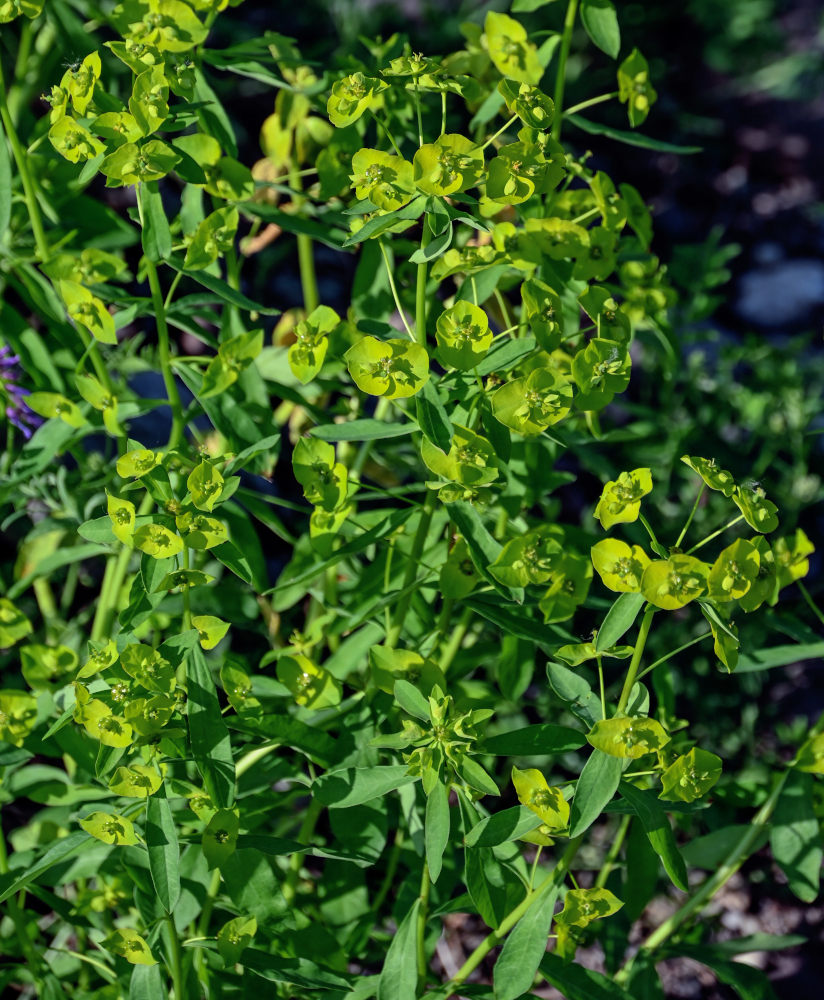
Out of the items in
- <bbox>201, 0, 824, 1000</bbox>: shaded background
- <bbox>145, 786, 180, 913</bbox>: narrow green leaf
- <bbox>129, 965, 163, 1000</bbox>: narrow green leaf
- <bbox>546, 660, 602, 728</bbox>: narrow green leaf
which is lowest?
<bbox>201, 0, 824, 1000</bbox>: shaded background

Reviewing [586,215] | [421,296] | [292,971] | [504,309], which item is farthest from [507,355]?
[292,971]

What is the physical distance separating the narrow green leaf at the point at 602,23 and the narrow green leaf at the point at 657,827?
85cm

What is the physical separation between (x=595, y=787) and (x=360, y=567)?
654 mm

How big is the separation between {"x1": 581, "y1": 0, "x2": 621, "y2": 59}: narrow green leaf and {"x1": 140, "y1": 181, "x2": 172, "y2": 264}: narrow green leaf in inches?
22.1

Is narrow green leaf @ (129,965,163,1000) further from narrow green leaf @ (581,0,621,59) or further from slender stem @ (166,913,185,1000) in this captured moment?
narrow green leaf @ (581,0,621,59)

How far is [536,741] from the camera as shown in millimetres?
1119

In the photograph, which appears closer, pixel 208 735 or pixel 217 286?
pixel 208 735

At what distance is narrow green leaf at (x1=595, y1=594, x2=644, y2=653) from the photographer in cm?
104

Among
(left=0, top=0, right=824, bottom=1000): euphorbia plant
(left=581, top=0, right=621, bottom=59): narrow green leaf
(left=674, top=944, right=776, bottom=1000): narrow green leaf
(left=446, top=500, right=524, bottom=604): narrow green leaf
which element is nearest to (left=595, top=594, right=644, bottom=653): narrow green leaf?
(left=0, top=0, right=824, bottom=1000): euphorbia plant

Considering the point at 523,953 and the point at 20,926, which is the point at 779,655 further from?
the point at 20,926

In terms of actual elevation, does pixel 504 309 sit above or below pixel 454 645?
above

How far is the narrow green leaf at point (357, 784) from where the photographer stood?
44.3 inches

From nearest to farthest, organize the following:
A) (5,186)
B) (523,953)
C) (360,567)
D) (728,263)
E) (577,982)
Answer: (523,953)
(577,982)
(5,186)
(360,567)
(728,263)

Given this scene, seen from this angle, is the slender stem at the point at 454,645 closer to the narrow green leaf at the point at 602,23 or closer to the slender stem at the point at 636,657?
the slender stem at the point at 636,657
